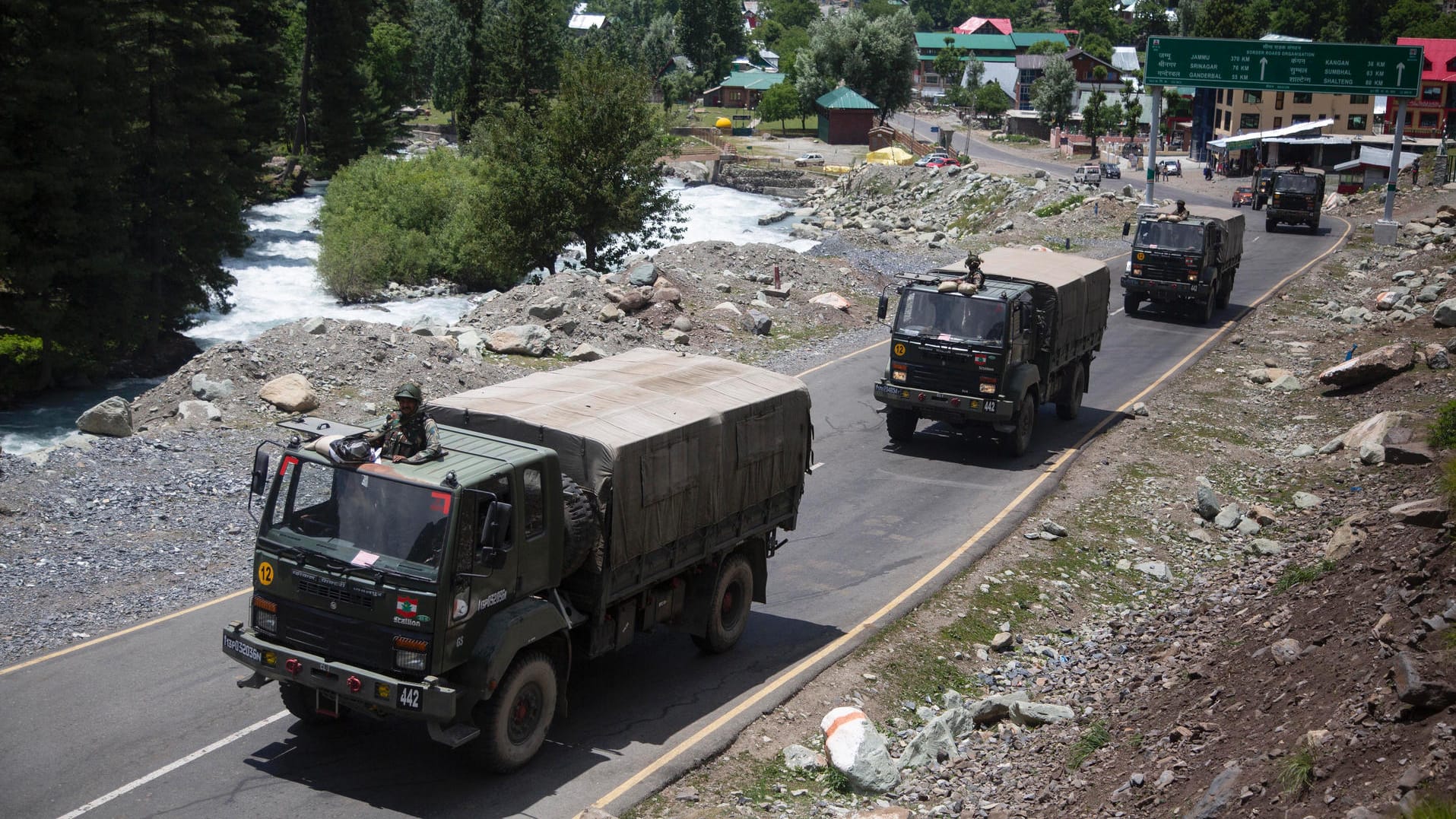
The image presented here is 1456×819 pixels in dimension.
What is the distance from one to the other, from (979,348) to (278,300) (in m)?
34.1

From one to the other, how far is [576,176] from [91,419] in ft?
62.6

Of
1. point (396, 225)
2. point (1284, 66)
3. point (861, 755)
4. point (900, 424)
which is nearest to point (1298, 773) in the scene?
point (861, 755)

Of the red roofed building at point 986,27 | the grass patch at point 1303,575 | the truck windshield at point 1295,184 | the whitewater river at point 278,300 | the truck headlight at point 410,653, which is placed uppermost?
the red roofed building at point 986,27

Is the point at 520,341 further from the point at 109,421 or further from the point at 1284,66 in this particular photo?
the point at 1284,66

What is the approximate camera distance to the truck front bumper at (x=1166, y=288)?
111 feet

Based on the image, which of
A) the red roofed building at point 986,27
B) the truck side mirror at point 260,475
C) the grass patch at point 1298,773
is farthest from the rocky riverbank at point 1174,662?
the red roofed building at point 986,27

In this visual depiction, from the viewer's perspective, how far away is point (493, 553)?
9.53 m

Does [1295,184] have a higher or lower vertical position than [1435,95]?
lower

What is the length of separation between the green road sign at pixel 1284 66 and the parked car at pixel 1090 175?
17163mm

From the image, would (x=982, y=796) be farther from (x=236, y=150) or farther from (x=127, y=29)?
(x=236, y=150)

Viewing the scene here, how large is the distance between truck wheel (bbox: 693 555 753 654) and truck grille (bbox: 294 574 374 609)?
4187 millimetres

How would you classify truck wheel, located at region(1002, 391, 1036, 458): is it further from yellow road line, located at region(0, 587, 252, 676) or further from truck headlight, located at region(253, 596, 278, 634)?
truck headlight, located at region(253, 596, 278, 634)

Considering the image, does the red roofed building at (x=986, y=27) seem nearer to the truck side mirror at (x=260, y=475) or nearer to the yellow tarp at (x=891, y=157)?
the yellow tarp at (x=891, y=157)

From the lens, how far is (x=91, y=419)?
1945cm
